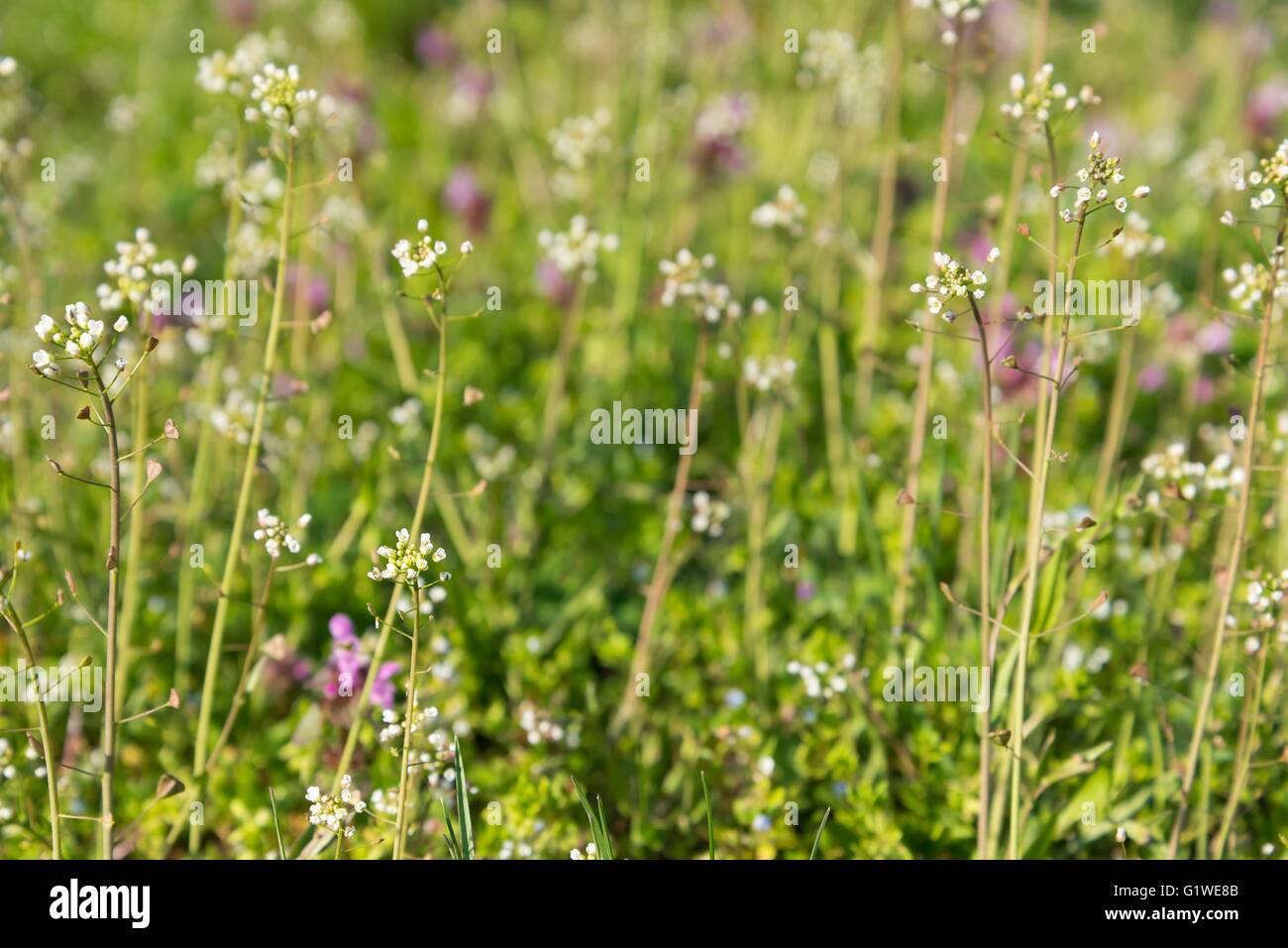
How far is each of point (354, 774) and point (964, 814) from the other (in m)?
1.56

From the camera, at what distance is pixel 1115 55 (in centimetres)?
650

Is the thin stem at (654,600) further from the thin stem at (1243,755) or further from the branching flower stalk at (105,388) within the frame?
the thin stem at (1243,755)

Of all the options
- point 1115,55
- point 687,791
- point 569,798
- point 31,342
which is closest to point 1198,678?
point 687,791

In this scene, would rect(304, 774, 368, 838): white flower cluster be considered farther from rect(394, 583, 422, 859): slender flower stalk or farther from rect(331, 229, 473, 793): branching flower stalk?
rect(331, 229, 473, 793): branching flower stalk

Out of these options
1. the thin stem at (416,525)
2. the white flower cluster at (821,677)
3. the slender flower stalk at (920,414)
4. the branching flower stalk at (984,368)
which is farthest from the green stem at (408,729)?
the slender flower stalk at (920,414)

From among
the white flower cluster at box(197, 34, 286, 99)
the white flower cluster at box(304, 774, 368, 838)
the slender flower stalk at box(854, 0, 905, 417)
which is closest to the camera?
the white flower cluster at box(304, 774, 368, 838)

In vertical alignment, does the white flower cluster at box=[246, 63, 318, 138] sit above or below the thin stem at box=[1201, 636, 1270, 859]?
above

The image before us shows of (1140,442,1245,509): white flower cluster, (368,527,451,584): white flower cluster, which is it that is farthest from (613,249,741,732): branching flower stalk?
(1140,442,1245,509): white flower cluster

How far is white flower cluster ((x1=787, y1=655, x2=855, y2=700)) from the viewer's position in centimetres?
287

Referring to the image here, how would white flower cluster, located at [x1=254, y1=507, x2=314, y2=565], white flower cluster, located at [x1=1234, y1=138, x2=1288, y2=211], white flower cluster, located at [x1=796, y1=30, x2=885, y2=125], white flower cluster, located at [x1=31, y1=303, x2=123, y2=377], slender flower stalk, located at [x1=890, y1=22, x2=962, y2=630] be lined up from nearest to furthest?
white flower cluster, located at [x1=31, y1=303, x2=123, y2=377] → white flower cluster, located at [x1=1234, y1=138, x2=1288, y2=211] → white flower cluster, located at [x1=254, y1=507, x2=314, y2=565] → slender flower stalk, located at [x1=890, y1=22, x2=962, y2=630] → white flower cluster, located at [x1=796, y1=30, x2=885, y2=125]

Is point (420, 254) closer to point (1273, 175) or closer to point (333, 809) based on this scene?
point (333, 809)

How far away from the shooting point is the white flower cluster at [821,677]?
2.87 meters

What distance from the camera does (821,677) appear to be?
3.13 metres
